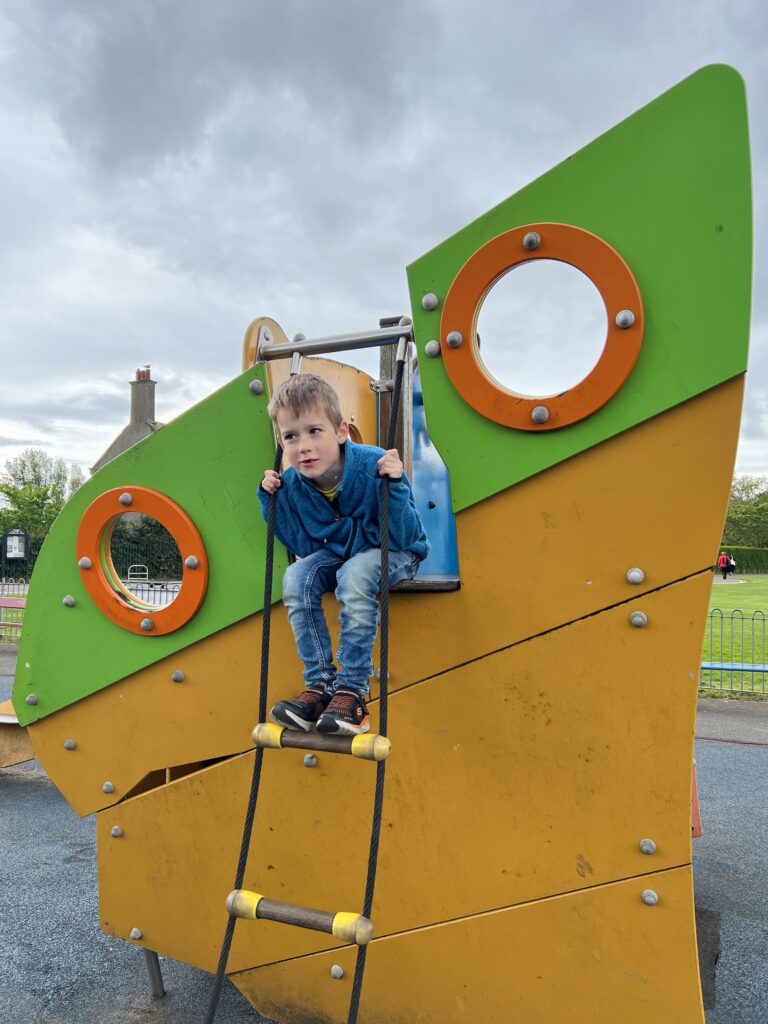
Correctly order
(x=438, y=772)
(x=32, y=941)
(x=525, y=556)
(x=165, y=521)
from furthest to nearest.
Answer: (x=32, y=941)
(x=165, y=521)
(x=438, y=772)
(x=525, y=556)

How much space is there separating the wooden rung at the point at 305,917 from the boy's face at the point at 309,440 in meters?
1.06

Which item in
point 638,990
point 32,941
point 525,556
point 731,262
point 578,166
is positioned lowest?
point 32,941

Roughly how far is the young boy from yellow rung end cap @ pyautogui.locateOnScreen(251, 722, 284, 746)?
0.12 feet

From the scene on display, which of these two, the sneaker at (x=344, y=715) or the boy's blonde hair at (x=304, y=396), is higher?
the boy's blonde hair at (x=304, y=396)

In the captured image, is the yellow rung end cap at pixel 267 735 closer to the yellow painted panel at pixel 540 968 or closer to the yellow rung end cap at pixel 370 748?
the yellow rung end cap at pixel 370 748

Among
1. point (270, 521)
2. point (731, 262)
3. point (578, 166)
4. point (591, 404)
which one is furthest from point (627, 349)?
point (270, 521)

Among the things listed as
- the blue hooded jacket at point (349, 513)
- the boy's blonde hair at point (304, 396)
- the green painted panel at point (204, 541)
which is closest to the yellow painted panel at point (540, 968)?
the green painted panel at point (204, 541)

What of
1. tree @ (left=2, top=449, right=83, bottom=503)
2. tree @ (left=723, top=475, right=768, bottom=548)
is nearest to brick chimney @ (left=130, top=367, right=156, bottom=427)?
tree @ (left=2, top=449, right=83, bottom=503)

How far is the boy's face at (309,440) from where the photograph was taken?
1774 mm

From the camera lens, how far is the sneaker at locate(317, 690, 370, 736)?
5.42 feet

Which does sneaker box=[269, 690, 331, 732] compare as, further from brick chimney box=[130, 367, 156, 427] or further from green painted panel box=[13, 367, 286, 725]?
brick chimney box=[130, 367, 156, 427]

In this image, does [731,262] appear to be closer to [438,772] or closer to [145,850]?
[438,772]

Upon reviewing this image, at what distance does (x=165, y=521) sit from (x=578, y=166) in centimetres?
159

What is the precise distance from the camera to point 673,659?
173cm
